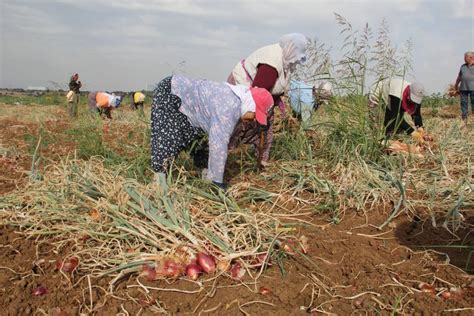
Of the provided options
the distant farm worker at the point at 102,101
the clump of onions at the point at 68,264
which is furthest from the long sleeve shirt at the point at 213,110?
the distant farm worker at the point at 102,101

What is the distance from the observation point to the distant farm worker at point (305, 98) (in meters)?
3.61

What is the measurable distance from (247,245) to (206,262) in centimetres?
22

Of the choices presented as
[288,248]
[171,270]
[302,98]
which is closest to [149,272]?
[171,270]

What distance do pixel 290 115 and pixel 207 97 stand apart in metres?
1.24

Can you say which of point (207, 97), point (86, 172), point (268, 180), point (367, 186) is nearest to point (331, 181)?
point (367, 186)

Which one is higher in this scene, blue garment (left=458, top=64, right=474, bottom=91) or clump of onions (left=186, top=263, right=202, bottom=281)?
blue garment (left=458, top=64, right=474, bottom=91)

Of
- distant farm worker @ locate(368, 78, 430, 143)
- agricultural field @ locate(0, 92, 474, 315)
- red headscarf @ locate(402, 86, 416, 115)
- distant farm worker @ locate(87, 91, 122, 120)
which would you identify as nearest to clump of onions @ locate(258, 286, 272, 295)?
agricultural field @ locate(0, 92, 474, 315)

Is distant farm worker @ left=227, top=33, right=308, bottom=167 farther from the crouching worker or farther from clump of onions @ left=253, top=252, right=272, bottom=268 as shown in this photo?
clump of onions @ left=253, top=252, right=272, bottom=268

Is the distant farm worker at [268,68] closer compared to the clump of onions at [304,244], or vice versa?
the clump of onions at [304,244]

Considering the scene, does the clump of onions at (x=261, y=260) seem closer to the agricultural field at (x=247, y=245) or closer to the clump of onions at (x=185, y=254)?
the agricultural field at (x=247, y=245)

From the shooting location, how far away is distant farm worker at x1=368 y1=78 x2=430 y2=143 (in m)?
3.28

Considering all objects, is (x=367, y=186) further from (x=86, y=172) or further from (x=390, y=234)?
(x=86, y=172)

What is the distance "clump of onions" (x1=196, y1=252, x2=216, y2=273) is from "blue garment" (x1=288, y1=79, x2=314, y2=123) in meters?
2.07

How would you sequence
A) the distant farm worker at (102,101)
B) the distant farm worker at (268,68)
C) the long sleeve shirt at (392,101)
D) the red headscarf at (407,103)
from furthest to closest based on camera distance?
the distant farm worker at (102,101) → the red headscarf at (407,103) → the long sleeve shirt at (392,101) → the distant farm worker at (268,68)
